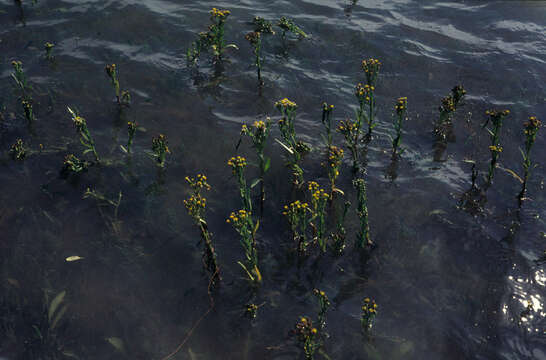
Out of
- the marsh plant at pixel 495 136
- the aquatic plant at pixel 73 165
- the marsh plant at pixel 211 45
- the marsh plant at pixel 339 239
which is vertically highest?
the marsh plant at pixel 211 45

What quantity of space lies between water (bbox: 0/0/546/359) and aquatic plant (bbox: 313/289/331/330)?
0.13 meters

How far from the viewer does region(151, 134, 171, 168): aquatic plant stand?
5.95m

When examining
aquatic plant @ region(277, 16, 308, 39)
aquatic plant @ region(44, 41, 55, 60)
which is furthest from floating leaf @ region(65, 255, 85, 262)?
aquatic plant @ region(277, 16, 308, 39)

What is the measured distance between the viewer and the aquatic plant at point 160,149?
19.5ft

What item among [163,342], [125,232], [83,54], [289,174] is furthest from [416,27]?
[163,342]

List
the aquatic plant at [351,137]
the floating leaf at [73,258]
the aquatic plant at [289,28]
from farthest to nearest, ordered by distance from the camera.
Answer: the aquatic plant at [289,28] < the aquatic plant at [351,137] < the floating leaf at [73,258]

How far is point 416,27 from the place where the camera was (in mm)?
9445

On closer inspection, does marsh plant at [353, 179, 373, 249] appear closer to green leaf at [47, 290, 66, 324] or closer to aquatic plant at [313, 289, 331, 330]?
aquatic plant at [313, 289, 331, 330]

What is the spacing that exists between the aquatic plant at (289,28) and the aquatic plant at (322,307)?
586 centimetres

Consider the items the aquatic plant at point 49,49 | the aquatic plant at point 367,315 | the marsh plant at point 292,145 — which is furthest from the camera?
the aquatic plant at point 49,49

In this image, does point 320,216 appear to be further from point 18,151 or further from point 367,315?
point 18,151

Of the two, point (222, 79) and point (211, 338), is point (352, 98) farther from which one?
point (211, 338)

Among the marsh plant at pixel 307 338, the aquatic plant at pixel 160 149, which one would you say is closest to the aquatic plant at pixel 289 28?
the aquatic plant at pixel 160 149

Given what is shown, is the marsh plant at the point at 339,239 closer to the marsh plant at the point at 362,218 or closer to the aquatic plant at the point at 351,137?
the marsh plant at the point at 362,218
